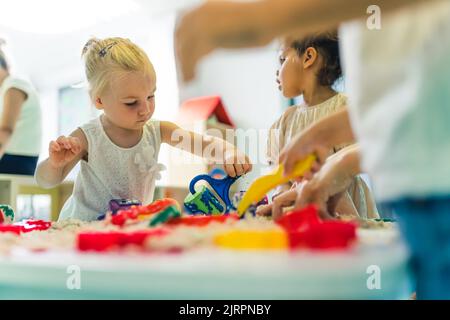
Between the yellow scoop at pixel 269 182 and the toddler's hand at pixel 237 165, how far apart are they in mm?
119

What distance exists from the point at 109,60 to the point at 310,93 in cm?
26

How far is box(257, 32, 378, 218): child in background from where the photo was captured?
459 millimetres

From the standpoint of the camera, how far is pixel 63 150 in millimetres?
603

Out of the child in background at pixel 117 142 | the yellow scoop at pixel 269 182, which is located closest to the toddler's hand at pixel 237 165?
the child in background at pixel 117 142

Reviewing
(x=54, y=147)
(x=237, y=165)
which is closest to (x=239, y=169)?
(x=237, y=165)

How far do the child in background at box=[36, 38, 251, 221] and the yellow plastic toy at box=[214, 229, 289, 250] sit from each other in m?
0.32

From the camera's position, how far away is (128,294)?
23 cm

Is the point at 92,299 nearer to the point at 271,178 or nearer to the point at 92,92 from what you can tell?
the point at 271,178

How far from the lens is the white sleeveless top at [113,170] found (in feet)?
→ 2.14

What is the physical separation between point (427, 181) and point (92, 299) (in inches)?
6.9
